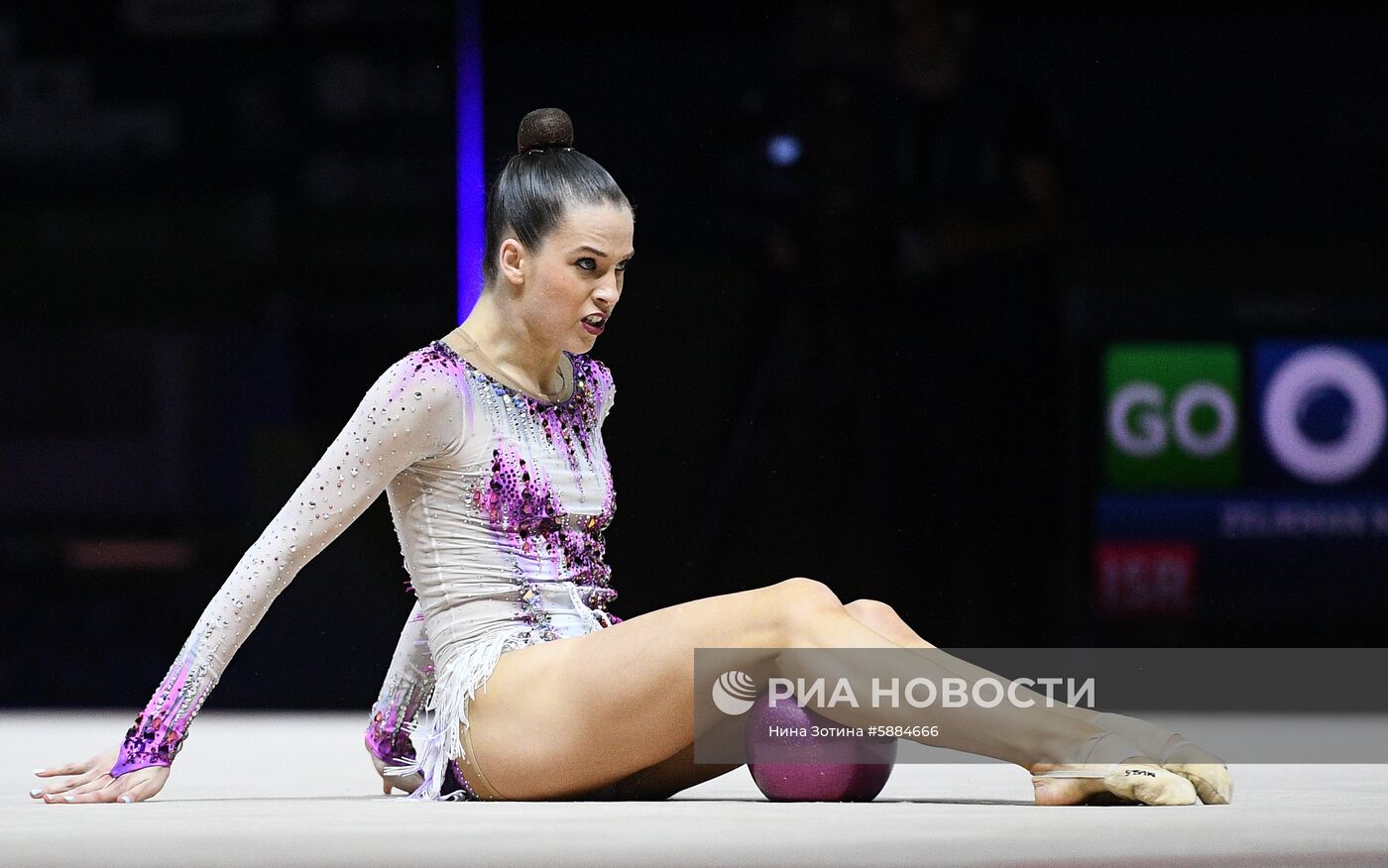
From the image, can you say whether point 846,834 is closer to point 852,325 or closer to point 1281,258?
point 852,325

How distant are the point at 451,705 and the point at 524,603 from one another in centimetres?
18

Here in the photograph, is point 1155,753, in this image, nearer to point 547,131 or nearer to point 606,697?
point 606,697

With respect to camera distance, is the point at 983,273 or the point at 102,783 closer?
the point at 102,783

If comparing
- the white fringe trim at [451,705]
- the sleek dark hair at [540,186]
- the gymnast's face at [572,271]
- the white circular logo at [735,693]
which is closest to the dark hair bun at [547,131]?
the sleek dark hair at [540,186]

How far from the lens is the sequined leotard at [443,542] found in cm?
259

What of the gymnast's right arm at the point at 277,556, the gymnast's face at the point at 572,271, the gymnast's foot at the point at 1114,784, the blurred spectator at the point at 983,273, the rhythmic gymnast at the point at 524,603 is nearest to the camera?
the gymnast's foot at the point at 1114,784

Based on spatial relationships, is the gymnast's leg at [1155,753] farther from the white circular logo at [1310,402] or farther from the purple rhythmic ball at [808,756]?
the white circular logo at [1310,402]

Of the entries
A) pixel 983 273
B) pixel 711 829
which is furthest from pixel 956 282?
pixel 711 829

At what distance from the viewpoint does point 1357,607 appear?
16.5ft

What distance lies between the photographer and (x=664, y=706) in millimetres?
2531

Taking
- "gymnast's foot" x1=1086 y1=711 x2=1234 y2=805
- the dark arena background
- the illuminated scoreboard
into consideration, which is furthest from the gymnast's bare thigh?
the illuminated scoreboard

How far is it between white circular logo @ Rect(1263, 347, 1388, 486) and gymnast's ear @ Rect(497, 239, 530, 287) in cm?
291

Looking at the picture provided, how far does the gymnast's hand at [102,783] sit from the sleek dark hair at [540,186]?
88cm

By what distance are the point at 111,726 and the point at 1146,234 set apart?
3035 mm
